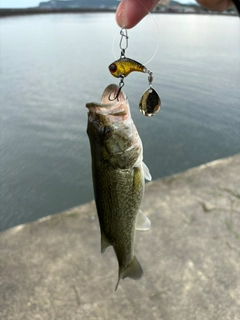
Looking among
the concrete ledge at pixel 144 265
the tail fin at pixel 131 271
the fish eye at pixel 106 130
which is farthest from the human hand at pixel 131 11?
the concrete ledge at pixel 144 265

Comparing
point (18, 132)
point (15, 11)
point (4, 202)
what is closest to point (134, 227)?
point (4, 202)

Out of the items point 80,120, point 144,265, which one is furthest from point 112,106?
point 80,120

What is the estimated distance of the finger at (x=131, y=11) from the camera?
4.14 ft

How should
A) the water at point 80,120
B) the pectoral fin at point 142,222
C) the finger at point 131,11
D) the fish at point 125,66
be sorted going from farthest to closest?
the water at point 80,120 → the pectoral fin at point 142,222 → the finger at point 131,11 → the fish at point 125,66

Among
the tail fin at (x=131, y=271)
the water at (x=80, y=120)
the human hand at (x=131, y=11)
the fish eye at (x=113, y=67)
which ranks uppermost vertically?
the human hand at (x=131, y=11)

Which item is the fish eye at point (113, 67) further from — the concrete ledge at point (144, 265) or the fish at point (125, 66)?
the concrete ledge at point (144, 265)

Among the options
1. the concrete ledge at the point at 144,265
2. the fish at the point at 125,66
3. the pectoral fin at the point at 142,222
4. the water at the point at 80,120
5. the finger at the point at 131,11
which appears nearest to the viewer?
the fish at the point at 125,66

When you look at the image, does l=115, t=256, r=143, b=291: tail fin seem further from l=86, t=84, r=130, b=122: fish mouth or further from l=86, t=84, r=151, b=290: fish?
l=86, t=84, r=130, b=122: fish mouth

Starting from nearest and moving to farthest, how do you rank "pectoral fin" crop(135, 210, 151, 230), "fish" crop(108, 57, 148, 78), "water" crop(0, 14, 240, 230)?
1. "fish" crop(108, 57, 148, 78)
2. "pectoral fin" crop(135, 210, 151, 230)
3. "water" crop(0, 14, 240, 230)

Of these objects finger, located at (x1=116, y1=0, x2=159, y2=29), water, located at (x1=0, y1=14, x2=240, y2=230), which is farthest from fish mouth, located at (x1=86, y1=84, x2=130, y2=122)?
water, located at (x1=0, y1=14, x2=240, y2=230)

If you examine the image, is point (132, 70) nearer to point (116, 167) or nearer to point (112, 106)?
point (112, 106)

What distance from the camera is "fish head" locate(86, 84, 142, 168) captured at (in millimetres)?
1144

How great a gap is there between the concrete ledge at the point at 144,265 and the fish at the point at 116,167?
1.31 m

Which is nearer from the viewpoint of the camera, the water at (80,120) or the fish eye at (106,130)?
the fish eye at (106,130)
